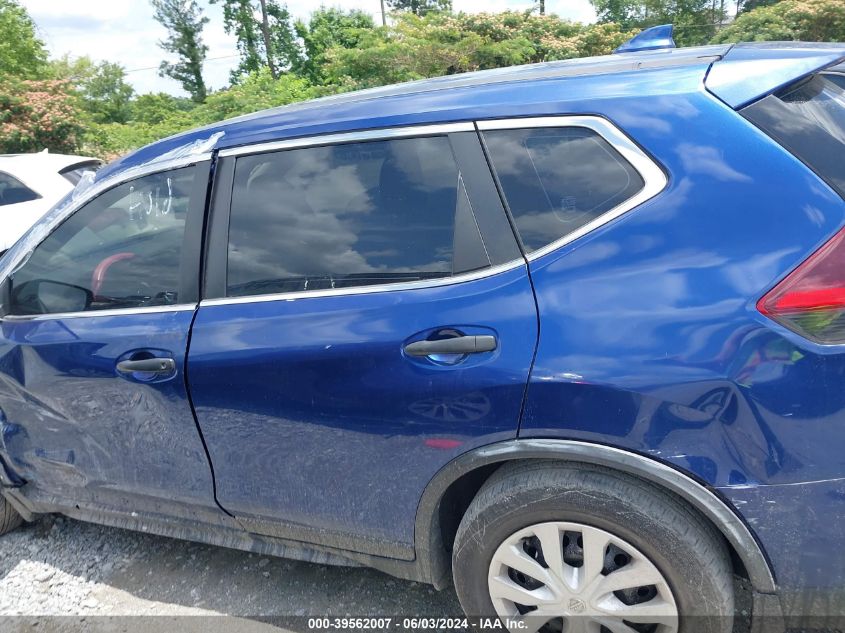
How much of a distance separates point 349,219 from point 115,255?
1039 millimetres

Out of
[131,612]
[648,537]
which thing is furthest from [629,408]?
[131,612]

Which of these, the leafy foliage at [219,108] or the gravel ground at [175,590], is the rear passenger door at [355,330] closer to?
the gravel ground at [175,590]

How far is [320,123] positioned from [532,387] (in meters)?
1.08

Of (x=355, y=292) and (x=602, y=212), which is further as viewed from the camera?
(x=355, y=292)

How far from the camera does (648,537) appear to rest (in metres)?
1.59

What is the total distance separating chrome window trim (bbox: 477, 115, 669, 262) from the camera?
1.56m

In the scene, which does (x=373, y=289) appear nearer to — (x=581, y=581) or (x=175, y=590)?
(x=581, y=581)

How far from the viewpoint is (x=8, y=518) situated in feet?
9.66

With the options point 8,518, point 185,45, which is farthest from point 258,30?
point 8,518

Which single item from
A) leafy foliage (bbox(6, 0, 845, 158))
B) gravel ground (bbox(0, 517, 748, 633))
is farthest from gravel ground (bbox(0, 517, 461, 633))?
leafy foliage (bbox(6, 0, 845, 158))

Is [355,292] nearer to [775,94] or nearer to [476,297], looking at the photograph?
[476,297]

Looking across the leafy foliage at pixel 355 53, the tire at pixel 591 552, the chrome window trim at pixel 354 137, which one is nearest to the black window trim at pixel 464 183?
the chrome window trim at pixel 354 137

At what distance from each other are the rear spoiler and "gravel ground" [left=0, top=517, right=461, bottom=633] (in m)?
1.93

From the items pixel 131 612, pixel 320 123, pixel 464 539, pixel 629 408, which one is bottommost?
pixel 131 612
